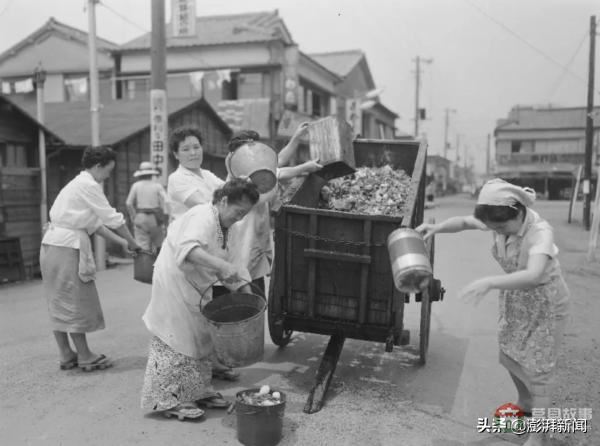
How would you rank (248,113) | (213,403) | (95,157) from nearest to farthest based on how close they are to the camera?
(213,403), (95,157), (248,113)

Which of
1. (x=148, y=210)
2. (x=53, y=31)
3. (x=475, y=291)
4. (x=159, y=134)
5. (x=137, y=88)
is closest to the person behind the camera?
(x=475, y=291)

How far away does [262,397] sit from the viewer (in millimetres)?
3770

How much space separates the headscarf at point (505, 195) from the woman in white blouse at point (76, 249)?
3060 millimetres

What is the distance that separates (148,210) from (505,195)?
8.20 metres

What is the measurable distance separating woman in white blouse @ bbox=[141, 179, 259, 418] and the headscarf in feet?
4.81

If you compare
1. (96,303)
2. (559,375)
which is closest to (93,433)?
(96,303)

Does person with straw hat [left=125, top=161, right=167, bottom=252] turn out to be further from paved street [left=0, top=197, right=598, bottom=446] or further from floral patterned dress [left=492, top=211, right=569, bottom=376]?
floral patterned dress [left=492, top=211, right=569, bottom=376]

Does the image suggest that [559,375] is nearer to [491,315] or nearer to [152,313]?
[491,315]

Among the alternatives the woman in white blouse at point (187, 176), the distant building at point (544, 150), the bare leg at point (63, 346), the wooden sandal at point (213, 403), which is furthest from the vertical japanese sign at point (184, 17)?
the distant building at point (544, 150)

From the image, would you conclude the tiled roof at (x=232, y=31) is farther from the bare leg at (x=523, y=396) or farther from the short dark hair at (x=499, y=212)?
the bare leg at (x=523, y=396)

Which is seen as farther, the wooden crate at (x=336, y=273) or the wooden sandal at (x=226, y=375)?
the wooden sandal at (x=226, y=375)

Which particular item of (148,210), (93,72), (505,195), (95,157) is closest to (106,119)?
(93,72)

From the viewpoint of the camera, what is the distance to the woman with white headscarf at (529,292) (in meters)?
3.37

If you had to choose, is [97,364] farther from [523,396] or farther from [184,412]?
[523,396]
